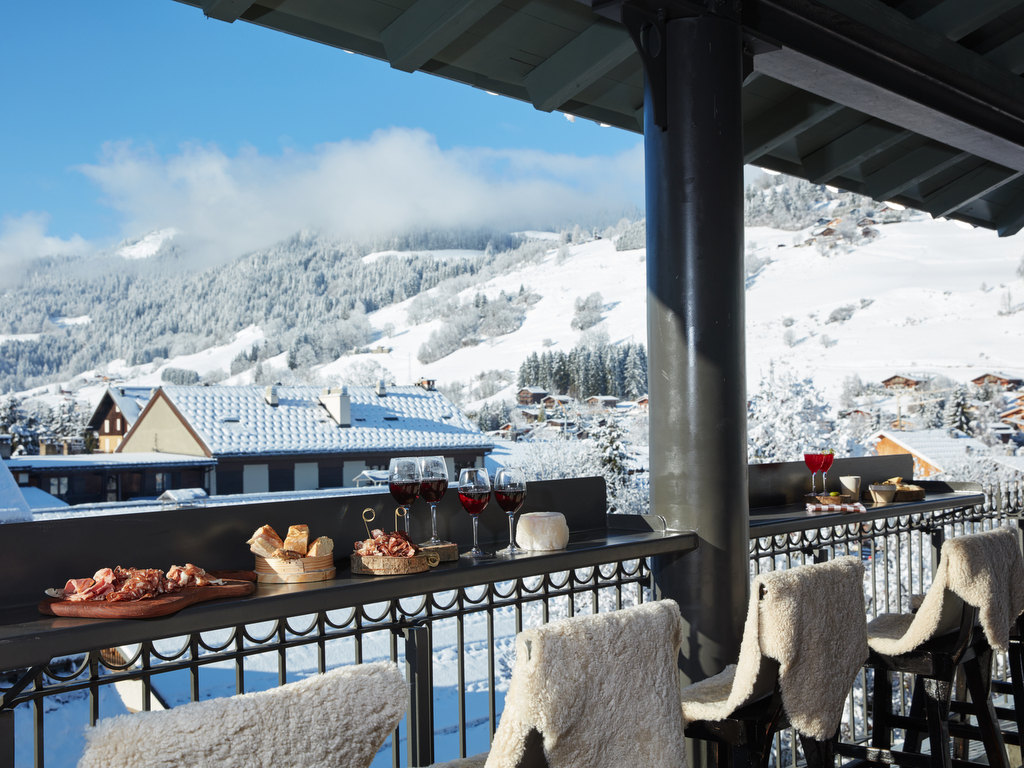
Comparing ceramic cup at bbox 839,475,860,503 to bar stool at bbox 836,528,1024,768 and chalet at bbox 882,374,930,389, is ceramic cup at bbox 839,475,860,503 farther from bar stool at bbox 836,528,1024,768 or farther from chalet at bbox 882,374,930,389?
chalet at bbox 882,374,930,389

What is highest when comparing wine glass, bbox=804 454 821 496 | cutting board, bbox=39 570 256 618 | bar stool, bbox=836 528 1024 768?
wine glass, bbox=804 454 821 496

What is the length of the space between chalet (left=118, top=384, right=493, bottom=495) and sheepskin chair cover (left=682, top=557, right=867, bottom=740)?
2368cm

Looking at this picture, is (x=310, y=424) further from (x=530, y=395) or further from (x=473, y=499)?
(x=473, y=499)

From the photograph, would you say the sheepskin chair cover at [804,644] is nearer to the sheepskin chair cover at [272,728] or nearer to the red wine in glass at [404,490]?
the red wine in glass at [404,490]

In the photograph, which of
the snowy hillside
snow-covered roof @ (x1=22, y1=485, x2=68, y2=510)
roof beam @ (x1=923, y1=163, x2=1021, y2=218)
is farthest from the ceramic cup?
the snowy hillside

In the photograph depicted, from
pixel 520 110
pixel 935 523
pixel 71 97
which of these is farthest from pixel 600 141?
pixel 935 523

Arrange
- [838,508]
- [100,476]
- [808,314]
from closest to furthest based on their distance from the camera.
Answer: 1. [838,508]
2. [100,476]
3. [808,314]

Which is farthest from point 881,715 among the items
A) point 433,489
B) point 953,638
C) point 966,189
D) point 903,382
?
point 903,382

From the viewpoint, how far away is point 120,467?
27.5 metres

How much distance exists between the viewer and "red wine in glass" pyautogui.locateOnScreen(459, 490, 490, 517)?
1771 mm

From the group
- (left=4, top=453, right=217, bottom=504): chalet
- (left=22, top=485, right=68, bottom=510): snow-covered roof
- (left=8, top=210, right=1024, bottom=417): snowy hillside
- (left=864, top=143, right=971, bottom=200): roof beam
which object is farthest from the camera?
(left=8, top=210, right=1024, bottom=417): snowy hillside

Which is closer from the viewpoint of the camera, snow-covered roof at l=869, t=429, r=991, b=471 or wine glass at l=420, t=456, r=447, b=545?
wine glass at l=420, t=456, r=447, b=545

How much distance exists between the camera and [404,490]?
1.70 m

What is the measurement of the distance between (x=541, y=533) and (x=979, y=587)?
1.08 meters
